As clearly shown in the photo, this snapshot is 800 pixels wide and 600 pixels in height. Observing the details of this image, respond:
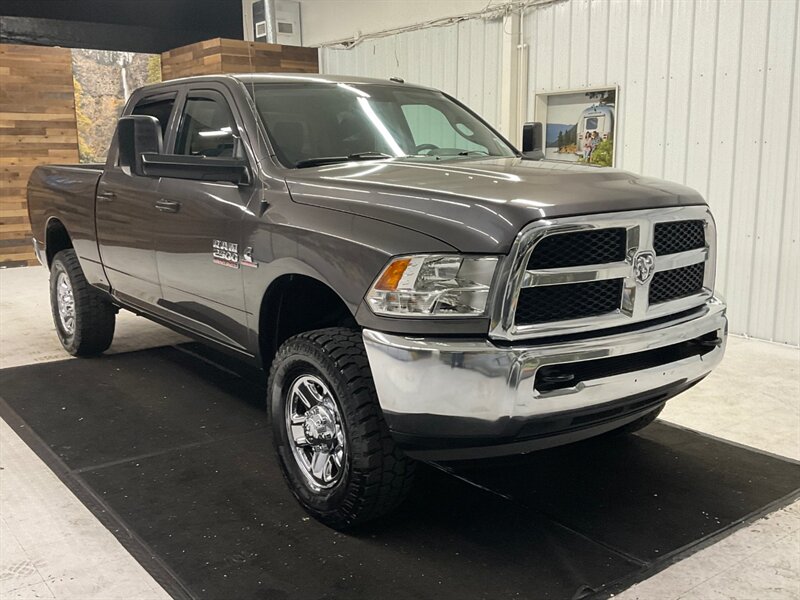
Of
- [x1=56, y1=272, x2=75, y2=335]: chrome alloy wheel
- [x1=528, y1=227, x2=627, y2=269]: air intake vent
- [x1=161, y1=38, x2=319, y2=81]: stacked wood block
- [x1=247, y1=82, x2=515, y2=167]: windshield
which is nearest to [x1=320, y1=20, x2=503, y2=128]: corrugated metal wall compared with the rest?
[x1=161, y1=38, x2=319, y2=81]: stacked wood block

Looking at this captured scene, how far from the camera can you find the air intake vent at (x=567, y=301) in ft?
8.15

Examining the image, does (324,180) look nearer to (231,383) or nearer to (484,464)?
(484,464)

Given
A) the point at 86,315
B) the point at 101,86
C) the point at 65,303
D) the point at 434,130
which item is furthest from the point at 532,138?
the point at 101,86

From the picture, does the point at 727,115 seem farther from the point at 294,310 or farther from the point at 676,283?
the point at 294,310

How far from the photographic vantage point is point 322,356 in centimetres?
278

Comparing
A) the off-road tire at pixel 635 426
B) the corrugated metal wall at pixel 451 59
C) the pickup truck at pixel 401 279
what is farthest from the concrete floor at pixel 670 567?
the corrugated metal wall at pixel 451 59

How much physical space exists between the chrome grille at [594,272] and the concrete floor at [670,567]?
2.89 feet

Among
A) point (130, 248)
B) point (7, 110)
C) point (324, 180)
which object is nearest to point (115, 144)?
point (130, 248)

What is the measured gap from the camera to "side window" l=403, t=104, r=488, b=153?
13.0ft

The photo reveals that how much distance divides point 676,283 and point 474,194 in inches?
35.2

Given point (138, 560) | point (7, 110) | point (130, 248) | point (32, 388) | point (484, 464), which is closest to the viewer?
point (138, 560)

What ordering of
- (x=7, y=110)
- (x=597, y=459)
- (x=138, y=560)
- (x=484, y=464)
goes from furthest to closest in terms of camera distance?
1. (x=7, y=110)
2. (x=597, y=459)
3. (x=484, y=464)
4. (x=138, y=560)

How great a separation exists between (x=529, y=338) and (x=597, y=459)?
1392 mm

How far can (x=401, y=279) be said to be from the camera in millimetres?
2527
